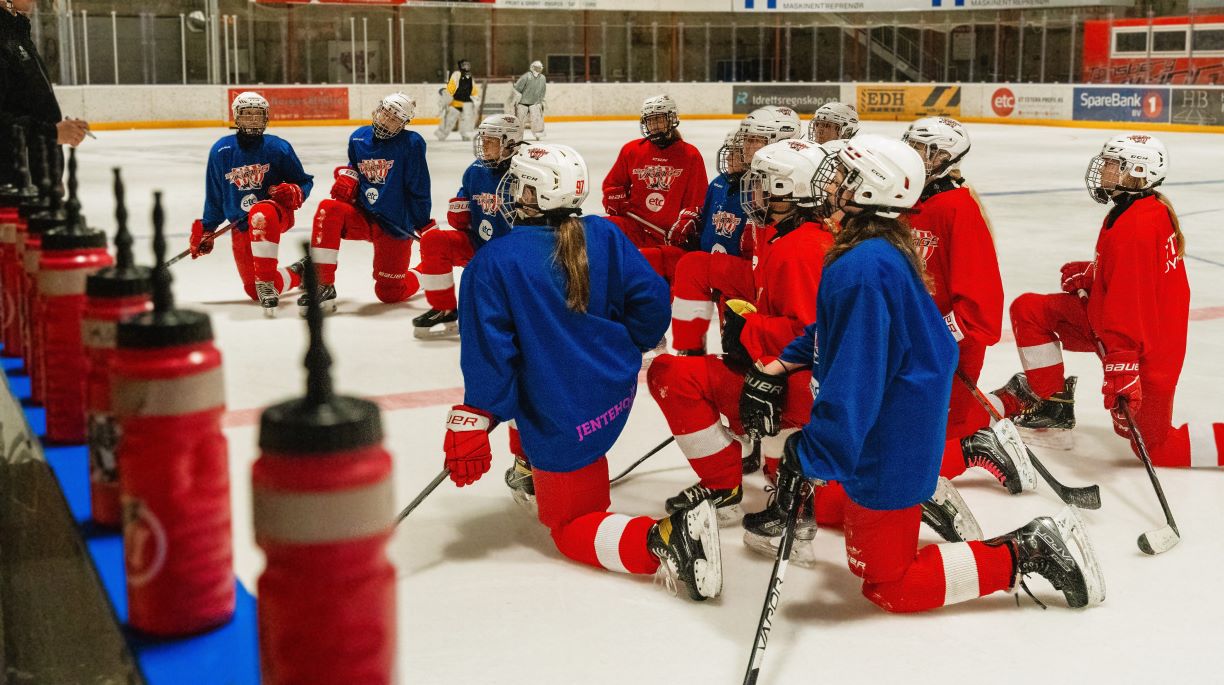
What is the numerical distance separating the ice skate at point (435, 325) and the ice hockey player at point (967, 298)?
2.88 metres

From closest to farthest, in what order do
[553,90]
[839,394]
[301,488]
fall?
[301,488], [839,394], [553,90]

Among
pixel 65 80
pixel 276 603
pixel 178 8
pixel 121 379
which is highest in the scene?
Result: pixel 178 8

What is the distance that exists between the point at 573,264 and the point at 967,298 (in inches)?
53.4

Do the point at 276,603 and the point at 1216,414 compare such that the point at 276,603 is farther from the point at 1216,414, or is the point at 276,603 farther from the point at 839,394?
the point at 1216,414

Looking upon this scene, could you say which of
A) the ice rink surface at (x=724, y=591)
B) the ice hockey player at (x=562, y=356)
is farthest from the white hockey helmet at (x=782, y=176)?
the ice rink surface at (x=724, y=591)

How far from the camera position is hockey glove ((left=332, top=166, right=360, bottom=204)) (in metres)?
6.96

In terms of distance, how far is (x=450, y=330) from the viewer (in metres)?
6.30

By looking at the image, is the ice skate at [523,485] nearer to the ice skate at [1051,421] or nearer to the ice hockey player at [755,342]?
the ice hockey player at [755,342]

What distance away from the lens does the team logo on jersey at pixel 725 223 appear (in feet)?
17.1

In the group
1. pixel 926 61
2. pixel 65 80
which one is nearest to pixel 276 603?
pixel 65 80

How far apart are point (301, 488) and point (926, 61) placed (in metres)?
28.2

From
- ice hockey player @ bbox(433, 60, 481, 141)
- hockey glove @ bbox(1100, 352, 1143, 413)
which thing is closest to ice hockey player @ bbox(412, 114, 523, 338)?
hockey glove @ bbox(1100, 352, 1143, 413)

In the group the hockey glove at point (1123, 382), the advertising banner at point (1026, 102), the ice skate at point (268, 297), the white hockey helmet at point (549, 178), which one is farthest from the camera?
the advertising banner at point (1026, 102)

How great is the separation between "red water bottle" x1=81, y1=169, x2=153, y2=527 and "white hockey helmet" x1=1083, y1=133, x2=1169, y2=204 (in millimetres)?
3254
